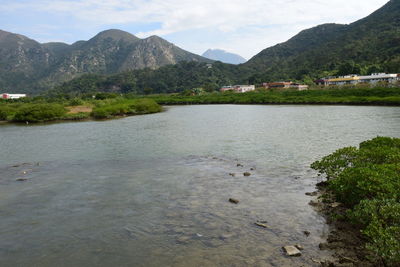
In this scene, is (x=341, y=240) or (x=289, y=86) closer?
(x=341, y=240)

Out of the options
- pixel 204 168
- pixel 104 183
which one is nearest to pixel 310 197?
pixel 204 168

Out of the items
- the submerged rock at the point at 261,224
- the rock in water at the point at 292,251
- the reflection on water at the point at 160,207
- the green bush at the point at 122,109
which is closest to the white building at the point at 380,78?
the green bush at the point at 122,109

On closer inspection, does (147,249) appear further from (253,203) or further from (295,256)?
(253,203)

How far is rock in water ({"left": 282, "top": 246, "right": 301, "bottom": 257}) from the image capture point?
11667 mm

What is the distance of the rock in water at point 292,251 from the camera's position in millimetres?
11667

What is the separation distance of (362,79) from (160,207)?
140 m

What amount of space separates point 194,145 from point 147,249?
24258 millimetres

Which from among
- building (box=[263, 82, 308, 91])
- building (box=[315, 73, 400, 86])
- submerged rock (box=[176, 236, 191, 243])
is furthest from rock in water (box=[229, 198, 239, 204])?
building (box=[263, 82, 308, 91])

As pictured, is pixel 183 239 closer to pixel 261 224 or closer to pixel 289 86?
pixel 261 224

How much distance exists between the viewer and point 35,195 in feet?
64.6

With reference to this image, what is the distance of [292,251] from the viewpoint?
1183 centimetres

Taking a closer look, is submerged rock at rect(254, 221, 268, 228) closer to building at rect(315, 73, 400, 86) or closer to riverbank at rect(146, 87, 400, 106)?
riverbank at rect(146, 87, 400, 106)

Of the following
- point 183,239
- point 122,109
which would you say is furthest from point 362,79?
point 183,239

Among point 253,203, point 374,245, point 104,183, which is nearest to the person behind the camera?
point 374,245
